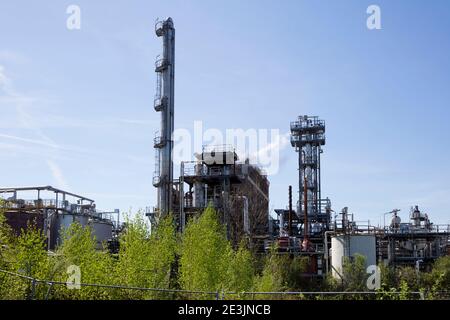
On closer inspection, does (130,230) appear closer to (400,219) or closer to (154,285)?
(154,285)

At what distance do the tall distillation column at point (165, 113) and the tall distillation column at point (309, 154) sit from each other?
810 inches

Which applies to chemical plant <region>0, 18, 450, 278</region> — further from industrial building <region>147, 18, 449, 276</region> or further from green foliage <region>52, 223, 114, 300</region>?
green foliage <region>52, 223, 114, 300</region>

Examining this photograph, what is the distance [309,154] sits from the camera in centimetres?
6222

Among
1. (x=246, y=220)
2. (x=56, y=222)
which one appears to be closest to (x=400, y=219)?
(x=246, y=220)

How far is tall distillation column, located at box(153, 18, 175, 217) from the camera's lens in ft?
147

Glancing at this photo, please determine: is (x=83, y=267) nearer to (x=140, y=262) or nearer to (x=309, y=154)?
(x=140, y=262)

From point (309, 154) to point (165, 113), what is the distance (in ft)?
73.7

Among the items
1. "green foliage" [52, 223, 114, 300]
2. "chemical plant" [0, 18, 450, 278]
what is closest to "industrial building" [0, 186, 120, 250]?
"chemical plant" [0, 18, 450, 278]

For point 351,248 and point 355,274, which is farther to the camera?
point 351,248

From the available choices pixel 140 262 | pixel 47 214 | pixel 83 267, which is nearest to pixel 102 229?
pixel 47 214

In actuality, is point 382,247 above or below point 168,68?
below

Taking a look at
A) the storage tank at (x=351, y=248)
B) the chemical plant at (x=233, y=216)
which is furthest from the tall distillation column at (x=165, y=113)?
the storage tank at (x=351, y=248)
